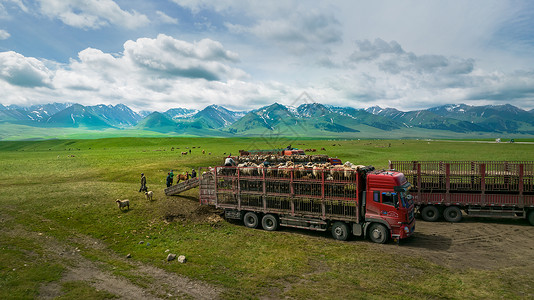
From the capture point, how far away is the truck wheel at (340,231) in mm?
16500

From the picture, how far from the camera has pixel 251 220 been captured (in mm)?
19438

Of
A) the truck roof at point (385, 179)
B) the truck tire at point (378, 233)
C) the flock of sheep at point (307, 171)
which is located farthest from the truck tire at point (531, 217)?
the flock of sheep at point (307, 171)

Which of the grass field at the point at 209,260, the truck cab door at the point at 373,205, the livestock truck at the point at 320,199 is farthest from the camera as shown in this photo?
the truck cab door at the point at 373,205

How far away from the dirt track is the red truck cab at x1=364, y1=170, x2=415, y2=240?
119cm

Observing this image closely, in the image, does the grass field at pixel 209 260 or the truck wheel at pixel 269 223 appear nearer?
the grass field at pixel 209 260

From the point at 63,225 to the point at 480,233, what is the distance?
2826 cm

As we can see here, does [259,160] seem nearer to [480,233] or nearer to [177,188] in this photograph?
[177,188]

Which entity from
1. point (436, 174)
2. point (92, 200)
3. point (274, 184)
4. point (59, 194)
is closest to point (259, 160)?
point (274, 184)

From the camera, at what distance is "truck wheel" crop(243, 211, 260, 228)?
1903 centimetres

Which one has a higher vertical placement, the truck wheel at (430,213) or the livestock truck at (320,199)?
the livestock truck at (320,199)

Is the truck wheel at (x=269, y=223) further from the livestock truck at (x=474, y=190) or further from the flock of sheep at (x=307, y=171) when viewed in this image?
the livestock truck at (x=474, y=190)

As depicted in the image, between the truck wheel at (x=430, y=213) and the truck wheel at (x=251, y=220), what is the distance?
12.8 meters

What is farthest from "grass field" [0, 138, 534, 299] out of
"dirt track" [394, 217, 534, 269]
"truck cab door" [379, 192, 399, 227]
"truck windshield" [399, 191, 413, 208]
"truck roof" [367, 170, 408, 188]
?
"truck roof" [367, 170, 408, 188]

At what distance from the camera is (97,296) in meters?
10.5
